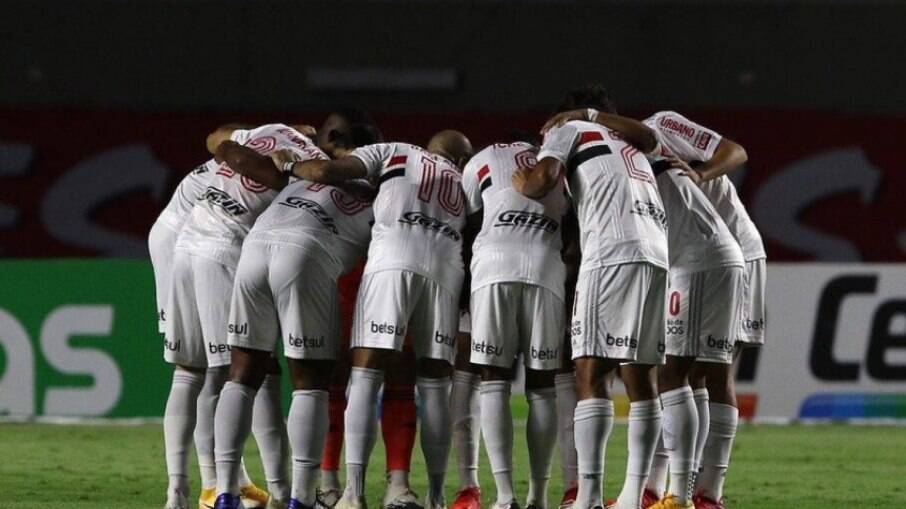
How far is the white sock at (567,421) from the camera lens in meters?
8.08

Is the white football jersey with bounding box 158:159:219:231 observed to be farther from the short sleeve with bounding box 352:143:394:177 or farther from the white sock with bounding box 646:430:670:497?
the white sock with bounding box 646:430:670:497

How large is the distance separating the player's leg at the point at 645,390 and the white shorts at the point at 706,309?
20.0 inches

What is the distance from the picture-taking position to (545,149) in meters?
7.49

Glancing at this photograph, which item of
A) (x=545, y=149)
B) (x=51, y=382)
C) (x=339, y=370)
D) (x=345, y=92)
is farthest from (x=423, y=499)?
(x=345, y=92)

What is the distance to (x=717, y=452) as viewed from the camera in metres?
8.05

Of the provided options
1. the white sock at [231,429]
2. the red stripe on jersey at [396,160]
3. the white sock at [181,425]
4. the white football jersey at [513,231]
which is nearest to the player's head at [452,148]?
the white football jersey at [513,231]

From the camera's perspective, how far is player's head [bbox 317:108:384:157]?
8.12 meters

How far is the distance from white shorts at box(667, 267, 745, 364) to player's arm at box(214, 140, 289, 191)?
6.09ft

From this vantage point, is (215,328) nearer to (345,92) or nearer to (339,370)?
(339,370)

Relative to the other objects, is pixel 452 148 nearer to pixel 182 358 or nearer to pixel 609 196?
pixel 609 196

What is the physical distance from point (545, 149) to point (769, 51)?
13.5 metres

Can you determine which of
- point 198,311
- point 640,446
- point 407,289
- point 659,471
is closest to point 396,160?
point 407,289

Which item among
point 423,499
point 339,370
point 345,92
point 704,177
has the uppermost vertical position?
point 345,92

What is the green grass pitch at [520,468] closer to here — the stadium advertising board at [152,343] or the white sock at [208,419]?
the stadium advertising board at [152,343]
